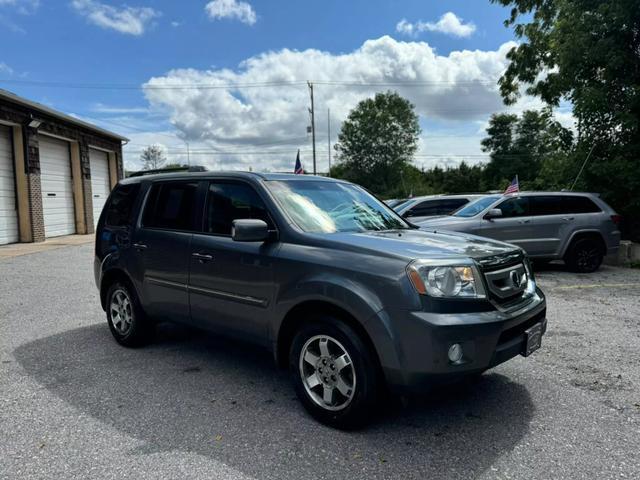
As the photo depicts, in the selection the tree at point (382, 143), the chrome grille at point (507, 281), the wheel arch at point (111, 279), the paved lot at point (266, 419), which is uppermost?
the tree at point (382, 143)

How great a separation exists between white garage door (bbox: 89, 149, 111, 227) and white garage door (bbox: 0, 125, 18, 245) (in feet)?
16.8

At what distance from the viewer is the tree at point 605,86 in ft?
37.1

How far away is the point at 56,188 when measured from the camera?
1855cm

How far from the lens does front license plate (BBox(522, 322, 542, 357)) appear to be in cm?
324

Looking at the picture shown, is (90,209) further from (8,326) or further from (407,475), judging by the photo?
(407,475)

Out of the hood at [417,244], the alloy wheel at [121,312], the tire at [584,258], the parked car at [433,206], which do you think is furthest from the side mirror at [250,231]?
the tire at [584,258]

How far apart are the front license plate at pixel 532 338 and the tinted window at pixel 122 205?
389 centimetres

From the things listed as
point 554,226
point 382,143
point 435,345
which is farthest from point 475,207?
point 382,143

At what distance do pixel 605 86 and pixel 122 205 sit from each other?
11.9m

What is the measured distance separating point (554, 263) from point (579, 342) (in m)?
6.88

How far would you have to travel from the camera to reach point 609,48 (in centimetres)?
1143

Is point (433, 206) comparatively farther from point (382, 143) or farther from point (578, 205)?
point (382, 143)

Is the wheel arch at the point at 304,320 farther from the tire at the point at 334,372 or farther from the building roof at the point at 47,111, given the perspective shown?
the building roof at the point at 47,111

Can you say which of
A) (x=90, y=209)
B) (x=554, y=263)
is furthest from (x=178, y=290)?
(x=90, y=209)
